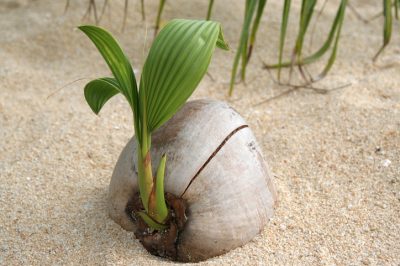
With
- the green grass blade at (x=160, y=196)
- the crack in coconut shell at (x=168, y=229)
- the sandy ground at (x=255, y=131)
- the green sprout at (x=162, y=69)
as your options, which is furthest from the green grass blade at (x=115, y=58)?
the sandy ground at (x=255, y=131)

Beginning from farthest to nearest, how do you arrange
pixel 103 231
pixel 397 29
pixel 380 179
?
pixel 397 29
pixel 380 179
pixel 103 231

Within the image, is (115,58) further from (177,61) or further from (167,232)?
(167,232)

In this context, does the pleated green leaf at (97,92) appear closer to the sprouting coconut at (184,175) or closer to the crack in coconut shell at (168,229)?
the sprouting coconut at (184,175)

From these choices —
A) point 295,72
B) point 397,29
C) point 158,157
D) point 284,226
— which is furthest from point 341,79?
point 158,157

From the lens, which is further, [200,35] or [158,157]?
[158,157]

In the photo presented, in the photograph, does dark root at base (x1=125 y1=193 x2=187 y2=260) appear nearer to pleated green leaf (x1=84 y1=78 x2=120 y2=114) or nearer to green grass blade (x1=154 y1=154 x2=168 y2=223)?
green grass blade (x1=154 y1=154 x2=168 y2=223)

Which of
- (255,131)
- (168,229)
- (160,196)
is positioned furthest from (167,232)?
(255,131)

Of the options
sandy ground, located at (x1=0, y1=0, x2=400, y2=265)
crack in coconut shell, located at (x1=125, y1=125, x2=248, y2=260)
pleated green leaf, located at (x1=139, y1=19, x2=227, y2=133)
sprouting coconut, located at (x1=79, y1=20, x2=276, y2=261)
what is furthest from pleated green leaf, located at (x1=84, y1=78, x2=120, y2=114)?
sandy ground, located at (x1=0, y1=0, x2=400, y2=265)

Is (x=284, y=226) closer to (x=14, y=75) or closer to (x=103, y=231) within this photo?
(x=103, y=231)
